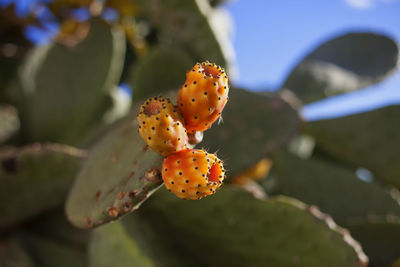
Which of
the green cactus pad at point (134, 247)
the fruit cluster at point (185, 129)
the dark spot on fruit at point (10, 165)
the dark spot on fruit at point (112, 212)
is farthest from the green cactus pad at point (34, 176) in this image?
the fruit cluster at point (185, 129)

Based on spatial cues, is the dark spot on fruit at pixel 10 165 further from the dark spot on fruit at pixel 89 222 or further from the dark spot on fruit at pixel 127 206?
the dark spot on fruit at pixel 127 206

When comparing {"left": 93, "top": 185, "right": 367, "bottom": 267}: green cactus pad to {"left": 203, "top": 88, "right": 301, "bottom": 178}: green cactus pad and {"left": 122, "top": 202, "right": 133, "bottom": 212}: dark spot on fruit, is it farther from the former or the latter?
{"left": 122, "top": 202, "right": 133, "bottom": 212}: dark spot on fruit

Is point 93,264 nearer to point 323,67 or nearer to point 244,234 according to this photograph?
point 244,234

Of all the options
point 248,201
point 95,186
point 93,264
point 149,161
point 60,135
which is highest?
point 149,161

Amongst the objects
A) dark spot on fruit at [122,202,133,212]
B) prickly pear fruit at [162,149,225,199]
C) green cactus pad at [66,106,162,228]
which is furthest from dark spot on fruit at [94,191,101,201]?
prickly pear fruit at [162,149,225,199]

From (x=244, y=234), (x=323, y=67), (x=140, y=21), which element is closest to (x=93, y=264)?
(x=244, y=234)
